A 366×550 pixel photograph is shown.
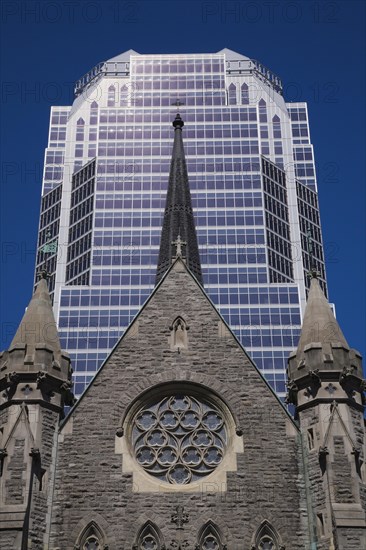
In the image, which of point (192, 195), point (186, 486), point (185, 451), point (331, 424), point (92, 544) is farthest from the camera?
point (192, 195)

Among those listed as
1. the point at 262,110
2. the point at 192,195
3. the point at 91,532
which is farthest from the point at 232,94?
the point at 91,532

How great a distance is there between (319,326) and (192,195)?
229 feet

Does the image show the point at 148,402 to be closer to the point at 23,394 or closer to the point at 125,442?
the point at 125,442

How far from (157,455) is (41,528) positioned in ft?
11.2

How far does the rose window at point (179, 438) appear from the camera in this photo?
996 inches

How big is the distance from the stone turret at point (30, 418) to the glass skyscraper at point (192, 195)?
56.4m

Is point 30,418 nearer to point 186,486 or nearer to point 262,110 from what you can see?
point 186,486

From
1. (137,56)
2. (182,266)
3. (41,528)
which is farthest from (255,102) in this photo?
(41,528)

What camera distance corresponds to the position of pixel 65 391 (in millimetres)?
26531

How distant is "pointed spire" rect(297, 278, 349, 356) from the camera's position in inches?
1073

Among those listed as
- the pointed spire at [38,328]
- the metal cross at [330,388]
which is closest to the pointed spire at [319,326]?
the metal cross at [330,388]

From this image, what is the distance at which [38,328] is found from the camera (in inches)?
1085

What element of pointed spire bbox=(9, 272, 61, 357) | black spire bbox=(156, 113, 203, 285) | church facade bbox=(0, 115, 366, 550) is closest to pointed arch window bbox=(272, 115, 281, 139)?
black spire bbox=(156, 113, 203, 285)

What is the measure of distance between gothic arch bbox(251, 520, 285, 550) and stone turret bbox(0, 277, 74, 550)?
16.2 feet
